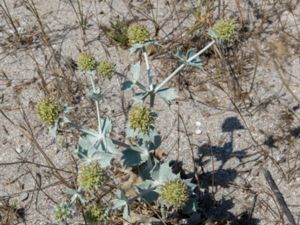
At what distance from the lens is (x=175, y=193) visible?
6.16 ft

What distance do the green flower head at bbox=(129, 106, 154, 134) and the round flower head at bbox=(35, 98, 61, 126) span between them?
→ 26cm

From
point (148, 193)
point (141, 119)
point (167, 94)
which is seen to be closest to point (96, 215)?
point (148, 193)

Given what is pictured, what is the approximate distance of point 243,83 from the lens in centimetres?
275

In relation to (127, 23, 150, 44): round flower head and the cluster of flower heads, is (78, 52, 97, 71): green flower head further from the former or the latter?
(127, 23, 150, 44): round flower head

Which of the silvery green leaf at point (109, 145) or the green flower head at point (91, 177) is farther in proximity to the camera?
the silvery green leaf at point (109, 145)

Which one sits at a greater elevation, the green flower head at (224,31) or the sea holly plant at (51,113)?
the green flower head at (224,31)

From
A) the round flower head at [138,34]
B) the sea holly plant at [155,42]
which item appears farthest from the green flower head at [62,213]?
the round flower head at [138,34]

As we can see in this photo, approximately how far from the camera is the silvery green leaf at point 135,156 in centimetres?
209

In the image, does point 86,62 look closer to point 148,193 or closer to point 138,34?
point 138,34

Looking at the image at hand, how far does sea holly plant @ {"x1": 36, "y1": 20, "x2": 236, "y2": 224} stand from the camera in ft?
6.16

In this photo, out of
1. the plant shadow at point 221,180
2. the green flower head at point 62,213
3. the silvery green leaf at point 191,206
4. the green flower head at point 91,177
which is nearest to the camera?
the green flower head at point 91,177

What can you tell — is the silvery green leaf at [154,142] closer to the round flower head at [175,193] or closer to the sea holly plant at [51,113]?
the round flower head at [175,193]

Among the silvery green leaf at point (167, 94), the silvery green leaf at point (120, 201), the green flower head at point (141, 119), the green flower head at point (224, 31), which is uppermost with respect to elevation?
the green flower head at point (224, 31)

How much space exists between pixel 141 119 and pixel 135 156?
272 millimetres
